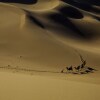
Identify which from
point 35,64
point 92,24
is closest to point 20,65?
point 35,64

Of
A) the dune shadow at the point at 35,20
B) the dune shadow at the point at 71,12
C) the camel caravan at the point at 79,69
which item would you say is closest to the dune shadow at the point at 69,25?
the dune shadow at the point at 71,12

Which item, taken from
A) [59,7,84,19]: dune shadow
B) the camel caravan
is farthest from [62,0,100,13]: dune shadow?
the camel caravan

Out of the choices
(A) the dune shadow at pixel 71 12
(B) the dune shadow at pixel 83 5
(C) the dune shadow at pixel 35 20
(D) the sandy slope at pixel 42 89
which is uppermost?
(D) the sandy slope at pixel 42 89

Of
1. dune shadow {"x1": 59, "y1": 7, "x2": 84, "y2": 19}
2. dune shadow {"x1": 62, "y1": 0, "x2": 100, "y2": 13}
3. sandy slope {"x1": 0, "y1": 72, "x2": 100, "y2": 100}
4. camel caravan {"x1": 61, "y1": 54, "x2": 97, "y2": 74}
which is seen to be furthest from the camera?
dune shadow {"x1": 62, "y1": 0, "x2": 100, "y2": 13}

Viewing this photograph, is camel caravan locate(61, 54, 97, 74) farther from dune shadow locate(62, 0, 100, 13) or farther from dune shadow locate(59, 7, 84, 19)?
dune shadow locate(62, 0, 100, 13)

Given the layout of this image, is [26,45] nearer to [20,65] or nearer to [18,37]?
[18,37]

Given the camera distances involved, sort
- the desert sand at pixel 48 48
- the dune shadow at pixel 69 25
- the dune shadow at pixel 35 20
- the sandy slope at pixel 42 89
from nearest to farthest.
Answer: the sandy slope at pixel 42 89
the desert sand at pixel 48 48
the dune shadow at pixel 35 20
the dune shadow at pixel 69 25

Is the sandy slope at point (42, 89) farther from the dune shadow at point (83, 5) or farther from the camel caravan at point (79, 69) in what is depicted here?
the dune shadow at point (83, 5)

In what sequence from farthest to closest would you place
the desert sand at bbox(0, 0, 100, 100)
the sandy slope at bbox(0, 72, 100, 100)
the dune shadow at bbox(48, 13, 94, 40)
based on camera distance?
the dune shadow at bbox(48, 13, 94, 40)
the desert sand at bbox(0, 0, 100, 100)
the sandy slope at bbox(0, 72, 100, 100)

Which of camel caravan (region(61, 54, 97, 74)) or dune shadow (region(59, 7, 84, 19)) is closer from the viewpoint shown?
camel caravan (region(61, 54, 97, 74))
